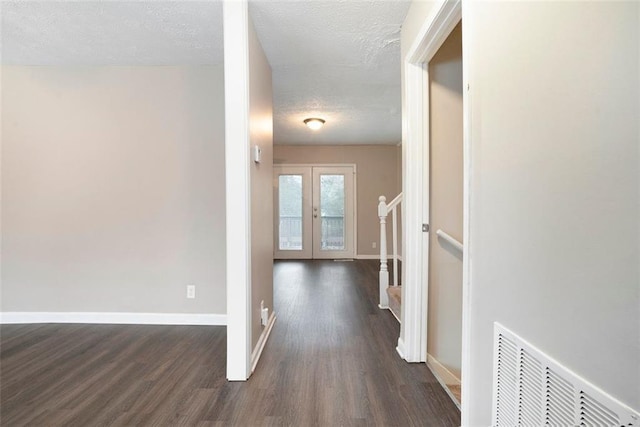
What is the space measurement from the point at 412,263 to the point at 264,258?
113cm

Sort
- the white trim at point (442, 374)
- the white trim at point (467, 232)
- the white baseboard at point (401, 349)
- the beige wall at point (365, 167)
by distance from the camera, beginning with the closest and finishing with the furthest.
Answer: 1. the white trim at point (467, 232)
2. the white trim at point (442, 374)
3. the white baseboard at point (401, 349)
4. the beige wall at point (365, 167)

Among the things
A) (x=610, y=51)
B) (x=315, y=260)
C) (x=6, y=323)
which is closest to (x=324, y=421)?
(x=610, y=51)

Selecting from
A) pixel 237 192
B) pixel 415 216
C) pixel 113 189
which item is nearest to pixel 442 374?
pixel 415 216

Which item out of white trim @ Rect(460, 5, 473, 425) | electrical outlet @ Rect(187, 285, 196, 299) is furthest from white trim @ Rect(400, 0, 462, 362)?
electrical outlet @ Rect(187, 285, 196, 299)

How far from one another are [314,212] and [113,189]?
12.5ft

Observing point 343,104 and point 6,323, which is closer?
point 6,323

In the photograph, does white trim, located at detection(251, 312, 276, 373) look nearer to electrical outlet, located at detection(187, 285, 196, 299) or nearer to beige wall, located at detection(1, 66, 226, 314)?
beige wall, located at detection(1, 66, 226, 314)

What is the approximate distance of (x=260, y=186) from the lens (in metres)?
2.19

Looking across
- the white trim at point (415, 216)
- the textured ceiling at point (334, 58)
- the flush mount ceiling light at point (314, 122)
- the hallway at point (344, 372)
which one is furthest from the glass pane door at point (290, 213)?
the white trim at point (415, 216)

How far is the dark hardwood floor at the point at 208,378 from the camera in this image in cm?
147

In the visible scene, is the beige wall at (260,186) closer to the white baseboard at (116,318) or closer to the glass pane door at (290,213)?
the white baseboard at (116,318)

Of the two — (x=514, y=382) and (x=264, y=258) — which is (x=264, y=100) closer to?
(x=264, y=258)

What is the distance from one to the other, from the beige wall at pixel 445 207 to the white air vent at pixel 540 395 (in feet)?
3.05

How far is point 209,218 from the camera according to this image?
2676 millimetres
